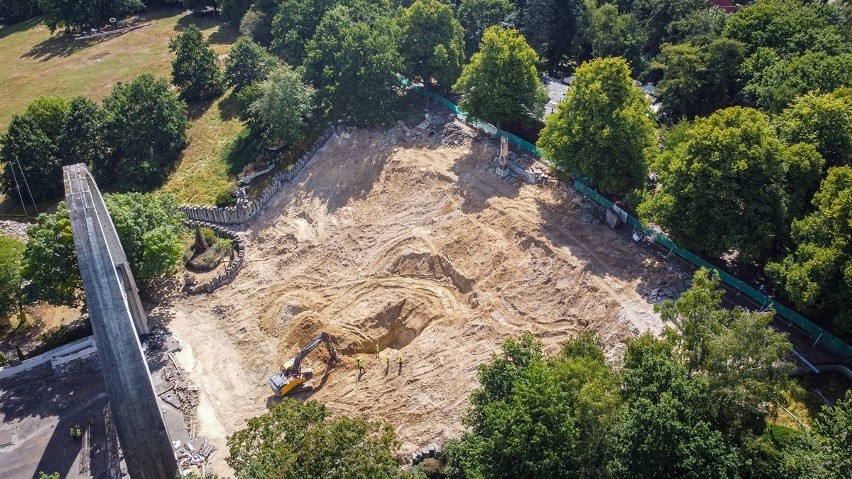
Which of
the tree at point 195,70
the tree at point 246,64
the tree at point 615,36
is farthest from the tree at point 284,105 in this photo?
the tree at point 615,36

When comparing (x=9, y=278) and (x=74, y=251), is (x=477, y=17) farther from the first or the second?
(x=9, y=278)

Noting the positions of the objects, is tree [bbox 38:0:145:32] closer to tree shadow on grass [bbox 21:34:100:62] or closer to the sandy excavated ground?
tree shadow on grass [bbox 21:34:100:62]

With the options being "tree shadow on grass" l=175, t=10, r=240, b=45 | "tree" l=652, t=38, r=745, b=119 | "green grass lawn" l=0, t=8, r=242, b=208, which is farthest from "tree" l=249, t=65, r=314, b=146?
"tree" l=652, t=38, r=745, b=119

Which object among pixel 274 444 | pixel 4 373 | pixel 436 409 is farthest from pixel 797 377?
pixel 4 373

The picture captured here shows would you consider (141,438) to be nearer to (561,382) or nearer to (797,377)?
(561,382)

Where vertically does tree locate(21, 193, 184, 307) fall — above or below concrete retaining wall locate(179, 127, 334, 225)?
above

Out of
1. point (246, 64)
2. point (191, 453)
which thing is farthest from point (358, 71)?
point (191, 453)
